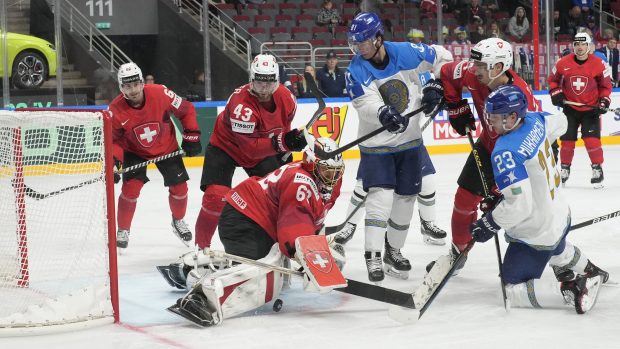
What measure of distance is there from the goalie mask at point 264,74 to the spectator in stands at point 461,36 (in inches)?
269

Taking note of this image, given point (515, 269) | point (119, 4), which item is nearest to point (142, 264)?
point (515, 269)

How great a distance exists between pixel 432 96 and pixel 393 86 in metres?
0.19

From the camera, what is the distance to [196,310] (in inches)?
153

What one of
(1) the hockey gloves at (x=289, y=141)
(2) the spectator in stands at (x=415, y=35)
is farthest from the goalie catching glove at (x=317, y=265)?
(2) the spectator in stands at (x=415, y=35)

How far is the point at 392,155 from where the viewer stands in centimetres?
484

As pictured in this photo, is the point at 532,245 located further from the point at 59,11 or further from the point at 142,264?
the point at 59,11

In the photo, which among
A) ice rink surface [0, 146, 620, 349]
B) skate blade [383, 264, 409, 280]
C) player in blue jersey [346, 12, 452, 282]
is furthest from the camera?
skate blade [383, 264, 409, 280]

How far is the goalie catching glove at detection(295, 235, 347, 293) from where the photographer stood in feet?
12.6

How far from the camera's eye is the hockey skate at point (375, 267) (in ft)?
15.3

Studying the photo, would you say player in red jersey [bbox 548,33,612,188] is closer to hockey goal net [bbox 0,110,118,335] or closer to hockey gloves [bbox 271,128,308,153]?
hockey gloves [bbox 271,128,308,153]

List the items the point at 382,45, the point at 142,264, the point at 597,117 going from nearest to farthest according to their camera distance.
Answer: the point at 382,45
the point at 142,264
the point at 597,117

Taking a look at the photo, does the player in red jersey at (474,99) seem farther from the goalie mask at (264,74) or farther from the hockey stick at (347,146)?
the goalie mask at (264,74)

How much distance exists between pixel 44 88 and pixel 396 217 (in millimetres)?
5795

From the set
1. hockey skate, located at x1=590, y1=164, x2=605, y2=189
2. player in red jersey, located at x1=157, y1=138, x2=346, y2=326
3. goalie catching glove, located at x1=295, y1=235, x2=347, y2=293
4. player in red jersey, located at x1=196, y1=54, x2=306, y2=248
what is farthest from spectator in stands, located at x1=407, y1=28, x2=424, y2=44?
goalie catching glove, located at x1=295, y1=235, x2=347, y2=293
